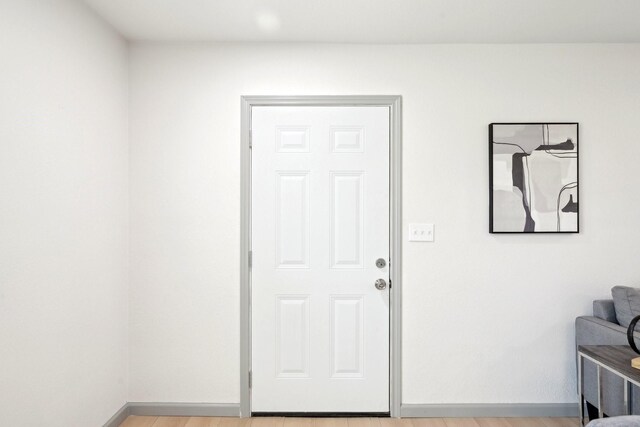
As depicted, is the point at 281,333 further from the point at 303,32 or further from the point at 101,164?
the point at 303,32

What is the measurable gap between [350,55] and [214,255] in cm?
159

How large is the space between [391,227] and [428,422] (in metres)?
1.27

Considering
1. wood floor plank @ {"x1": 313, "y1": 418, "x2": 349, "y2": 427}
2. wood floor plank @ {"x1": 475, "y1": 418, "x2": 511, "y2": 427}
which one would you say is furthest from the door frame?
wood floor plank @ {"x1": 475, "y1": 418, "x2": 511, "y2": 427}

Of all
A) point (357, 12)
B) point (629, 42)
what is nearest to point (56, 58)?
point (357, 12)

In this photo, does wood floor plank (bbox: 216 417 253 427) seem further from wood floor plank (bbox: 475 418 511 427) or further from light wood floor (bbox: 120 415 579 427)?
wood floor plank (bbox: 475 418 511 427)

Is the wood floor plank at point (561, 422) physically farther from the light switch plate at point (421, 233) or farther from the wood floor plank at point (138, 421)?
the wood floor plank at point (138, 421)

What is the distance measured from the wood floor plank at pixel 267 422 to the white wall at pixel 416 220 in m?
0.22

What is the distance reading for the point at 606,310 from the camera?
2.88m

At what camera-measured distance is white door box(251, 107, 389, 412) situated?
306 centimetres

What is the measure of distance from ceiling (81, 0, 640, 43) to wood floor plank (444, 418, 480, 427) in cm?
245

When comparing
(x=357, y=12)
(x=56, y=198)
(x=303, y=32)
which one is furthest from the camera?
(x=303, y=32)

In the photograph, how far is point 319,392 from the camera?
3.06 m

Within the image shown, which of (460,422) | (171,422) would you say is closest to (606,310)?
(460,422)

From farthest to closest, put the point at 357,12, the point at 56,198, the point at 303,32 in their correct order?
the point at 303,32 → the point at 357,12 → the point at 56,198
